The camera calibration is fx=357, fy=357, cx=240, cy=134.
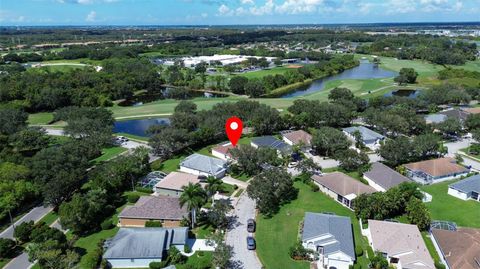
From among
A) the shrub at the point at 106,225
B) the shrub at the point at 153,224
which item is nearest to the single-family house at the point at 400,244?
the shrub at the point at 153,224

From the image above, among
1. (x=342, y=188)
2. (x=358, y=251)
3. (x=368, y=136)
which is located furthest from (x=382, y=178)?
(x=368, y=136)

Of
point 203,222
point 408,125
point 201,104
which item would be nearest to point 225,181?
point 203,222

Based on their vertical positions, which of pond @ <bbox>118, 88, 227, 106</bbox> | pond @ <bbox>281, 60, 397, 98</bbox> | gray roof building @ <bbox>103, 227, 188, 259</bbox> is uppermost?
pond @ <bbox>281, 60, 397, 98</bbox>

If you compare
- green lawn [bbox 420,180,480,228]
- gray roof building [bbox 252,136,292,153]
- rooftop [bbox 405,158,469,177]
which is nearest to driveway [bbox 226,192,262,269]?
gray roof building [bbox 252,136,292,153]

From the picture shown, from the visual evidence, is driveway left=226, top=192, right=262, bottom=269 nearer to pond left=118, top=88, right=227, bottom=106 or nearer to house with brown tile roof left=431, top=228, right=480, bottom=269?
house with brown tile roof left=431, top=228, right=480, bottom=269

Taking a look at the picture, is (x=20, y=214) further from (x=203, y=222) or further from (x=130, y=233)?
(x=203, y=222)

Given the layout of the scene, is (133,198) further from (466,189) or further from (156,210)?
(466,189)

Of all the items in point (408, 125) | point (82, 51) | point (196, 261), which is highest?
point (82, 51)

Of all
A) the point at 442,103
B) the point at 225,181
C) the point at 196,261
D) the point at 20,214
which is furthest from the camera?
the point at 442,103
